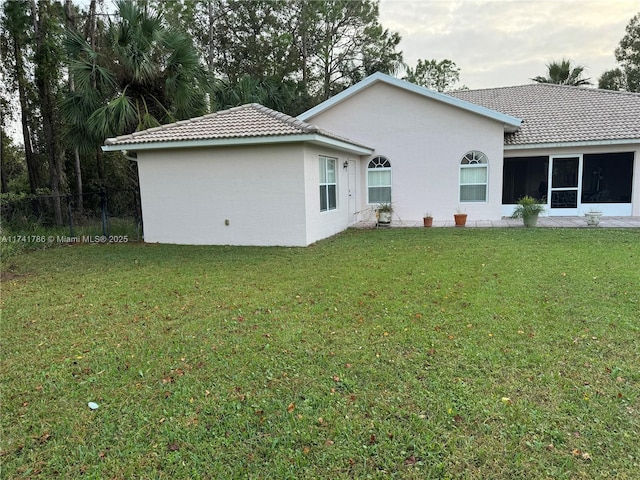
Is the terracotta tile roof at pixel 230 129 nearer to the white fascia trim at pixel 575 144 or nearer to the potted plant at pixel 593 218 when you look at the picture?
the white fascia trim at pixel 575 144

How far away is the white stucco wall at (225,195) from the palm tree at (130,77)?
1959 millimetres

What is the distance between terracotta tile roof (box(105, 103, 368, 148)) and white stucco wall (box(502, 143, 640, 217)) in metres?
8.26

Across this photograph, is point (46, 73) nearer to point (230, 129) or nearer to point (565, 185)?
point (230, 129)

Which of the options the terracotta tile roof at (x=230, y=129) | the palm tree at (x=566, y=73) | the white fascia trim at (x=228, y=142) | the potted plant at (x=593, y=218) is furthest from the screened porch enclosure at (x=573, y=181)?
the palm tree at (x=566, y=73)

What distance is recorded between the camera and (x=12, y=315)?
550 cm

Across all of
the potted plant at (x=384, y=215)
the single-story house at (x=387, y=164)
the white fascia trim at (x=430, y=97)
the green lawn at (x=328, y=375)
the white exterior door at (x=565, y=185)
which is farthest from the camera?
the white exterior door at (x=565, y=185)

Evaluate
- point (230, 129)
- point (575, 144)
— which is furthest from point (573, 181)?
point (230, 129)

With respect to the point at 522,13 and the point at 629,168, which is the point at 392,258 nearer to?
the point at 522,13

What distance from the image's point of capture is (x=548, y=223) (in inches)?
531

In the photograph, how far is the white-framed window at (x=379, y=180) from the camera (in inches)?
617

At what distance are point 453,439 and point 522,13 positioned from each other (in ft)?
48.4

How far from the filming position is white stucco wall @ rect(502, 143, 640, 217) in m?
14.4

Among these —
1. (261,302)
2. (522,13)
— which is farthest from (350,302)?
(522,13)

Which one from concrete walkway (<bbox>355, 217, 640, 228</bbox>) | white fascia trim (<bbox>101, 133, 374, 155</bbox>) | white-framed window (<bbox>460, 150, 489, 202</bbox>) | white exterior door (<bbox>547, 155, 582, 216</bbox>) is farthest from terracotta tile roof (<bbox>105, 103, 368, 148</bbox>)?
white exterior door (<bbox>547, 155, 582, 216</bbox>)
